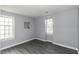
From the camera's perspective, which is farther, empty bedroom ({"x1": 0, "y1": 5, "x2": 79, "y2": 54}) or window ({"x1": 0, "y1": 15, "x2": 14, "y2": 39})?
window ({"x1": 0, "y1": 15, "x2": 14, "y2": 39})

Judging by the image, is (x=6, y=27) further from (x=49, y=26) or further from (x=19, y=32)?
(x=49, y=26)

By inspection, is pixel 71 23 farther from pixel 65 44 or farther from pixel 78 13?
pixel 65 44

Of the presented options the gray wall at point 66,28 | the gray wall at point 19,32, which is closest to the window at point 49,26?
the gray wall at point 66,28

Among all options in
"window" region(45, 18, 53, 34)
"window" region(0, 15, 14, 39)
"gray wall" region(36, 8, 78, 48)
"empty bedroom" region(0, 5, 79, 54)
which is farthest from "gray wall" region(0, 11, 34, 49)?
"gray wall" region(36, 8, 78, 48)

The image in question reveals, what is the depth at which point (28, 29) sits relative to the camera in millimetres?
5184

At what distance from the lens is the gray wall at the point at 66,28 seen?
307 centimetres

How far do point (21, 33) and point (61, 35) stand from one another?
3133 millimetres

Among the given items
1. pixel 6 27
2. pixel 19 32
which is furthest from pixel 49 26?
pixel 6 27

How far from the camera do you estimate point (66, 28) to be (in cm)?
343

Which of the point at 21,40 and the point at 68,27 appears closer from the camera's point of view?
the point at 68,27

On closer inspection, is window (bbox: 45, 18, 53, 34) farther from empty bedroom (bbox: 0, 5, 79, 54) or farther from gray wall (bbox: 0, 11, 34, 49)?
gray wall (bbox: 0, 11, 34, 49)

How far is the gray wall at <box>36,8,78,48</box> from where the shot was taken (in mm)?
3068
